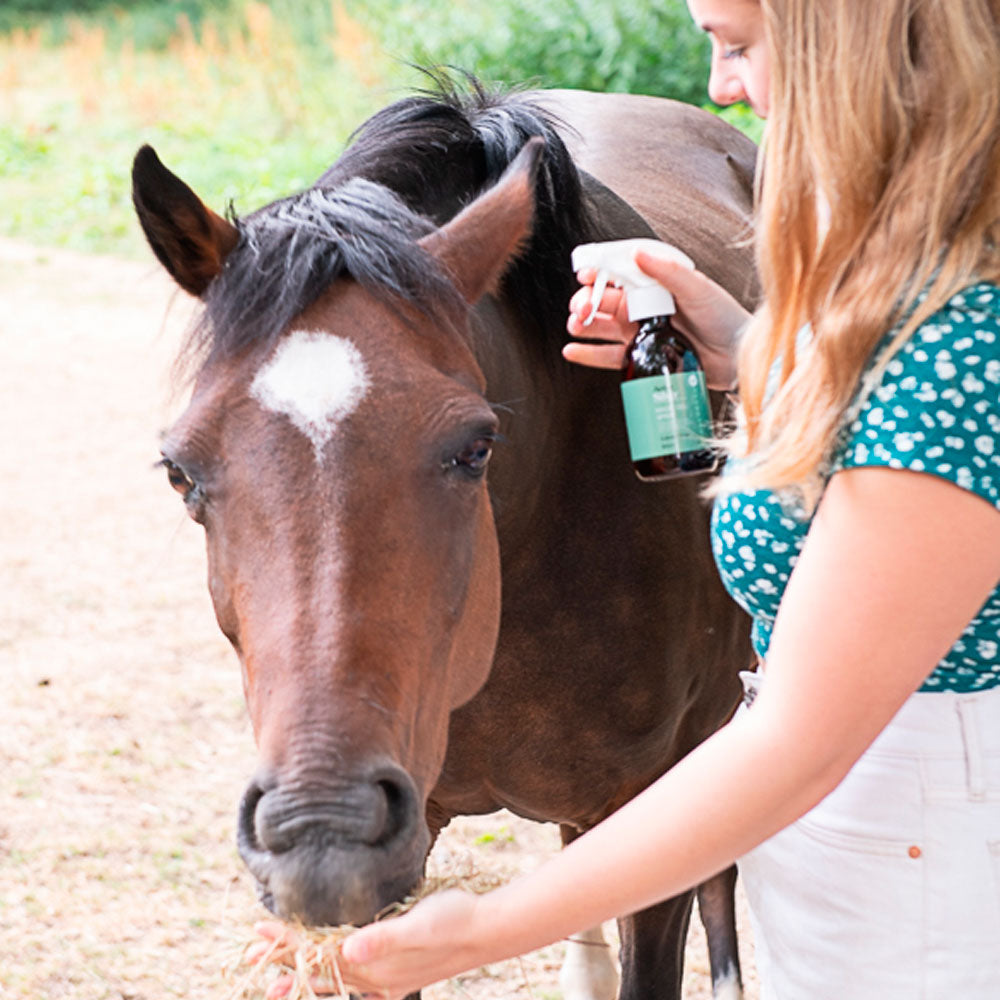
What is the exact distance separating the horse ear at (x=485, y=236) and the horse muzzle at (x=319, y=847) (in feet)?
2.71

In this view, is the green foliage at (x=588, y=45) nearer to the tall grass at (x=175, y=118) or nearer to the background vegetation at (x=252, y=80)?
the background vegetation at (x=252, y=80)

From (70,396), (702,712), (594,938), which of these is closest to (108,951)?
(594,938)

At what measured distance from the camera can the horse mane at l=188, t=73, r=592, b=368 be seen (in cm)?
184

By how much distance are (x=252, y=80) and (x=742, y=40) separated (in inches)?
631

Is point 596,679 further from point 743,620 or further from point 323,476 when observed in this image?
point 323,476

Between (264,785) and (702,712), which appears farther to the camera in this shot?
(702,712)

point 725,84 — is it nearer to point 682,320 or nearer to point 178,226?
point 682,320

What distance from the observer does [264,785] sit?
1.50 meters

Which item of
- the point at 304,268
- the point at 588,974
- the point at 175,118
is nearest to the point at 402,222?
the point at 304,268

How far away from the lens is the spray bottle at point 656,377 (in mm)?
1918

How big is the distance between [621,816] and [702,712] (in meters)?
1.60

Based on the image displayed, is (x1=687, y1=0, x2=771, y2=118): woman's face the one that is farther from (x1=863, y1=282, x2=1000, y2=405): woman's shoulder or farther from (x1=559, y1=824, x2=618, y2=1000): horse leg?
(x1=559, y1=824, x2=618, y2=1000): horse leg

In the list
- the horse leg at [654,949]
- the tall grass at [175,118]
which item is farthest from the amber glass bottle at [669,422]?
the tall grass at [175,118]

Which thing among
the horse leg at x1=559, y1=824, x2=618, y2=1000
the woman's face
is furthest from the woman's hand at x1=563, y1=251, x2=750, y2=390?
the horse leg at x1=559, y1=824, x2=618, y2=1000
